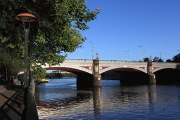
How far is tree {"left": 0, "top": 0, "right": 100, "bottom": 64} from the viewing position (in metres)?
17.1

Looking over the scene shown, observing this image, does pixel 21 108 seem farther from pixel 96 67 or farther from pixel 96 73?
pixel 96 67

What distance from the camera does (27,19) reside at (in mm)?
14938

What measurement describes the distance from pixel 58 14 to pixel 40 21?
101 centimetres

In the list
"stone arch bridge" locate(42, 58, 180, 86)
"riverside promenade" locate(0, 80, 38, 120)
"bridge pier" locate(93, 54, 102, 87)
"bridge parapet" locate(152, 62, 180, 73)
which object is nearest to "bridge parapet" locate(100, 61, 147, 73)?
"stone arch bridge" locate(42, 58, 180, 86)

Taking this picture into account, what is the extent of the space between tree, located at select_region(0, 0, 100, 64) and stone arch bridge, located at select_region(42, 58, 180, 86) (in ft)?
199

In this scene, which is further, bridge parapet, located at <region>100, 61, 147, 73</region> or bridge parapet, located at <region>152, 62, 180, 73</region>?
bridge parapet, located at <region>152, 62, 180, 73</region>

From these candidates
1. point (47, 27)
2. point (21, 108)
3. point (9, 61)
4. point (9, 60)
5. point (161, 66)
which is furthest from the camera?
point (161, 66)

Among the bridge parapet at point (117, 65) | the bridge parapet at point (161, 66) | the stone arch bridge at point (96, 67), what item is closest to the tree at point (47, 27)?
the stone arch bridge at point (96, 67)

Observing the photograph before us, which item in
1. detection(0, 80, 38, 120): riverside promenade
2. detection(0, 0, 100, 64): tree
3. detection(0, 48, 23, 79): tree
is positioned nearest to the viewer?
detection(0, 80, 38, 120): riverside promenade

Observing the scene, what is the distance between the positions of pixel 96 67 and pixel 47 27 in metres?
75.3

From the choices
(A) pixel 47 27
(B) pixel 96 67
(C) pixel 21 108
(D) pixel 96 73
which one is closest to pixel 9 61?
(A) pixel 47 27

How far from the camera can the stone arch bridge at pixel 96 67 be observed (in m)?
88.8

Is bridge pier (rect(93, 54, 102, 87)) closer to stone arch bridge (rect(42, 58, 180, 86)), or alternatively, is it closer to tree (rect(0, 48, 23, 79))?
stone arch bridge (rect(42, 58, 180, 86))

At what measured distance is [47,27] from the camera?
58.1 feet
